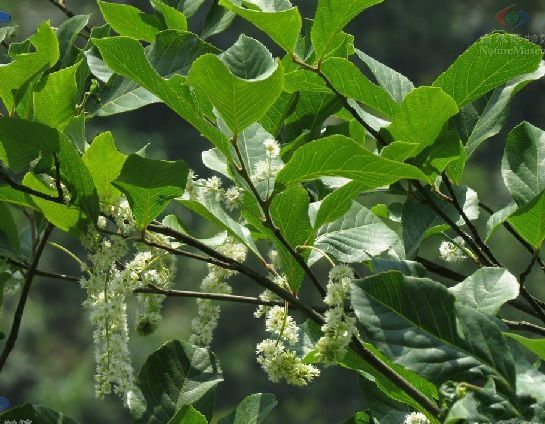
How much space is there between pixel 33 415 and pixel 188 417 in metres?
0.17

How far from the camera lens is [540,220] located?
1.09 meters

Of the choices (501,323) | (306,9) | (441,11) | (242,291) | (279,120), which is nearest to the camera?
(501,323)

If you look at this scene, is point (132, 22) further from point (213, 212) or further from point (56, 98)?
point (213, 212)

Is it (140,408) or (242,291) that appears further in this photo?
(242,291)

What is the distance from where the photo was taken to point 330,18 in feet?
3.50

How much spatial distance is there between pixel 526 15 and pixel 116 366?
2.91ft

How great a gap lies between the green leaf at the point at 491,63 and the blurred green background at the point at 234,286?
18098 mm

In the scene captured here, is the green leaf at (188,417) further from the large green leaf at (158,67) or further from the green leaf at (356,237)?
the large green leaf at (158,67)

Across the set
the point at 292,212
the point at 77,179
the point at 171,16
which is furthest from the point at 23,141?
the point at 171,16

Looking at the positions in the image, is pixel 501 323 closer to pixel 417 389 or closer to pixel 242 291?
pixel 417 389

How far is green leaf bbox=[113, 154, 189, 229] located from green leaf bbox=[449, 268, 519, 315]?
0.94 feet

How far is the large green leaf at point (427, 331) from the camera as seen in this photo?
2.73ft

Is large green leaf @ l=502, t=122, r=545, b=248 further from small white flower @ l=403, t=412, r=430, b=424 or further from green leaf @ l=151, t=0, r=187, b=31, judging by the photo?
green leaf @ l=151, t=0, r=187, b=31

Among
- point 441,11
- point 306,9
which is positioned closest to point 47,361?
point 306,9
